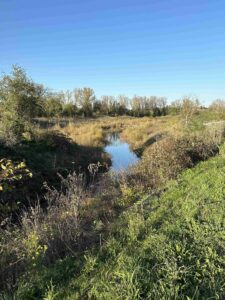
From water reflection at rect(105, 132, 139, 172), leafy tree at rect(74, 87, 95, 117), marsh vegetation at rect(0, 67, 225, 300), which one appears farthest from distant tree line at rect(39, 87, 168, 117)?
marsh vegetation at rect(0, 67, 225, 300)

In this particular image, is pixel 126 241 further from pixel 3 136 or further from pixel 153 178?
pixel 3 136

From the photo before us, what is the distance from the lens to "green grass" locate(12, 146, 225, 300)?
3684 mm

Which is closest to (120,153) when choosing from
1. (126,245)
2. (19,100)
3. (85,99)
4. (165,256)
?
(19,100)

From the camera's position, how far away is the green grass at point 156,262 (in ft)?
12.1

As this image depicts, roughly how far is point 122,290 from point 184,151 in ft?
28.1

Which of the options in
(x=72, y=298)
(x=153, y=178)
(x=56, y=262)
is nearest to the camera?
(x=72, y=298)

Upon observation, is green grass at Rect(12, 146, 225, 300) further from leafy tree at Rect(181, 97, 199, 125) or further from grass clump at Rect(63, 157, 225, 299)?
leafy tree at Rect(181, 97, 199, 125)

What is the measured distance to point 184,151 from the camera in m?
11.5

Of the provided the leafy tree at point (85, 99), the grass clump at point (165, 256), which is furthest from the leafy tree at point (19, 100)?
the leafy tree at point (85, 99)

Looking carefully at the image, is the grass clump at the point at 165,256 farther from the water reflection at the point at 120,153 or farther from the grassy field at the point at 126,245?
the water reflection at the point at 120,153

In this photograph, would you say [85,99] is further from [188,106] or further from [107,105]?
[188,106]

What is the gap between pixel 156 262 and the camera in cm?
428

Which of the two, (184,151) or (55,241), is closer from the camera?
(55,241)

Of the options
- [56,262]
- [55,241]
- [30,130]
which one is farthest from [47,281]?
[30,130]
